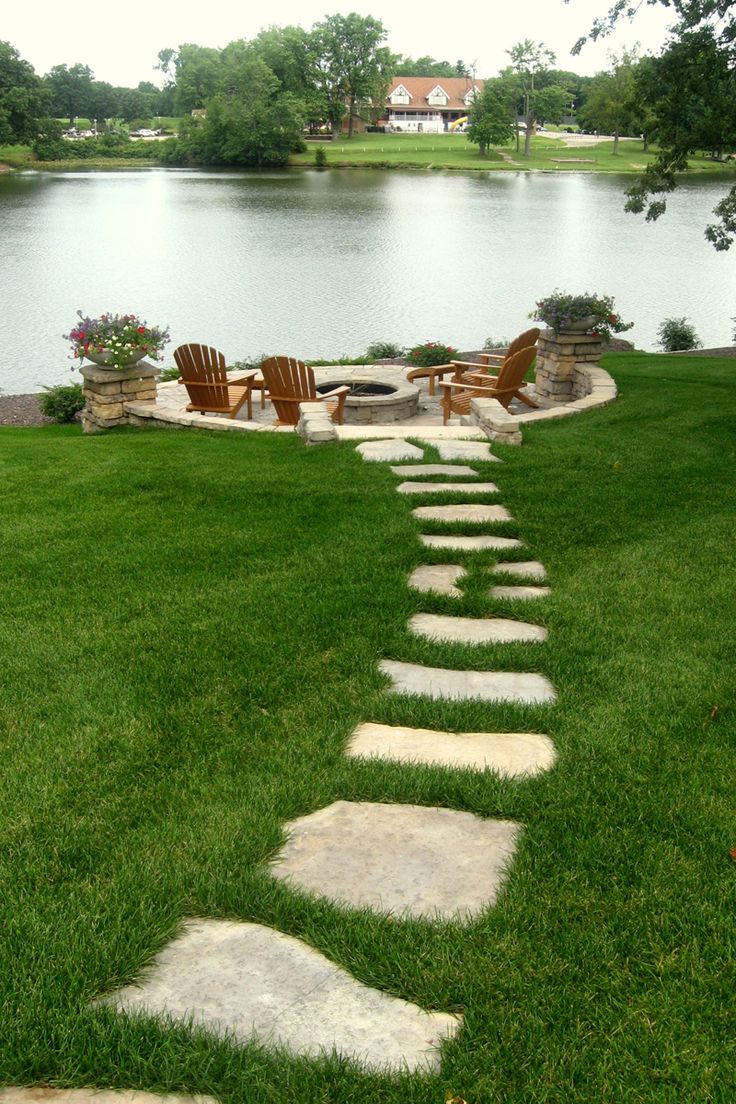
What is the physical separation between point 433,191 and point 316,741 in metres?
55.4

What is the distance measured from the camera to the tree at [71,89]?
365ft

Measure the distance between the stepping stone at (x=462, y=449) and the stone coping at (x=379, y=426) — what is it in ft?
0.83

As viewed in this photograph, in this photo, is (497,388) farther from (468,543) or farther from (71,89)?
(71,89)

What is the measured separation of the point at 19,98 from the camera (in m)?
63.9

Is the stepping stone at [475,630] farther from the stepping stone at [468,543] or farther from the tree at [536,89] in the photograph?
the tree at [536,89]

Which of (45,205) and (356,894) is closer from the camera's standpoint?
(356,894)

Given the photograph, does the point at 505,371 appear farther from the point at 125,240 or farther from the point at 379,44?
the point at 379,44

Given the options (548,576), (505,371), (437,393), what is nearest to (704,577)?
(548,576)

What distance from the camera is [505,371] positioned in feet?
30.1

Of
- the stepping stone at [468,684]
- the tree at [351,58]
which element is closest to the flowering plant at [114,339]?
the stepping stone at [468,684]

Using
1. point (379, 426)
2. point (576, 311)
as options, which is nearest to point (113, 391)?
point (379, 426)

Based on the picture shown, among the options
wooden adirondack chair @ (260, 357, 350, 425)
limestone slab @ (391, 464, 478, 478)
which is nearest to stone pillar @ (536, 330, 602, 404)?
wooden adirondack chair @ (260, 357, 350, 425)

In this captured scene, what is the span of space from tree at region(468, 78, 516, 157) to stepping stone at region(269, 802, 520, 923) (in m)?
81.0

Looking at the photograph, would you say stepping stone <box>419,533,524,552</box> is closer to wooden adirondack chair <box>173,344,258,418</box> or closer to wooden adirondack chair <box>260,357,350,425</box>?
wooden adirondack chair <box>260,357,350,425</box>
